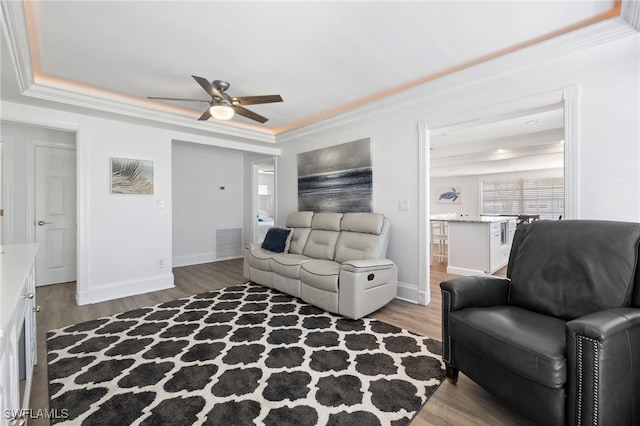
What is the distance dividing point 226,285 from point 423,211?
286 centimetres

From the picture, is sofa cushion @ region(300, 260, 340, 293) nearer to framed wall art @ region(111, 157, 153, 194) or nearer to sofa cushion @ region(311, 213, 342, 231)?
sofa cushion @ region(311, 213, 342, 231)

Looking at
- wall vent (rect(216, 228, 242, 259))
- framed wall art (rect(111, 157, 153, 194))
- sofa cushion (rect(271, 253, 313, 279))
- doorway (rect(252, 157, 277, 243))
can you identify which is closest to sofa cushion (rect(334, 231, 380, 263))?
sofa cushion (rect(271, 253, 313, 279))

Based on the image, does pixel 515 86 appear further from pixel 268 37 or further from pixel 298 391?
pixel 298 391

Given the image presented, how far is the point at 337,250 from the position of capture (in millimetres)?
3688

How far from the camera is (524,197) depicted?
9.32 meters

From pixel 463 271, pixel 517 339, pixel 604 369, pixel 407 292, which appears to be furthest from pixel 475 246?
pixel 604 369

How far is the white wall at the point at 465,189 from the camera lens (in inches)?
378

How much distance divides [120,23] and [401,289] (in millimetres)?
3643

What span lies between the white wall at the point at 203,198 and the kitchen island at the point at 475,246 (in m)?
4.38

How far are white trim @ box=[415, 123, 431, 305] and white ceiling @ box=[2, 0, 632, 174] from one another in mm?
356

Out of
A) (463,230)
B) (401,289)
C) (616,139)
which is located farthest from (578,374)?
(463,230)

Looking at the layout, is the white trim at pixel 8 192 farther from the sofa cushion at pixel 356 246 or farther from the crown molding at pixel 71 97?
the sofa cushion at pixel 356 246

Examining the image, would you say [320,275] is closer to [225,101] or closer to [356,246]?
[356,246]

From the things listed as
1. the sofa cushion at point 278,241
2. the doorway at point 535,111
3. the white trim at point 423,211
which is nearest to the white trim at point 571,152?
the doorway at point 535,111
